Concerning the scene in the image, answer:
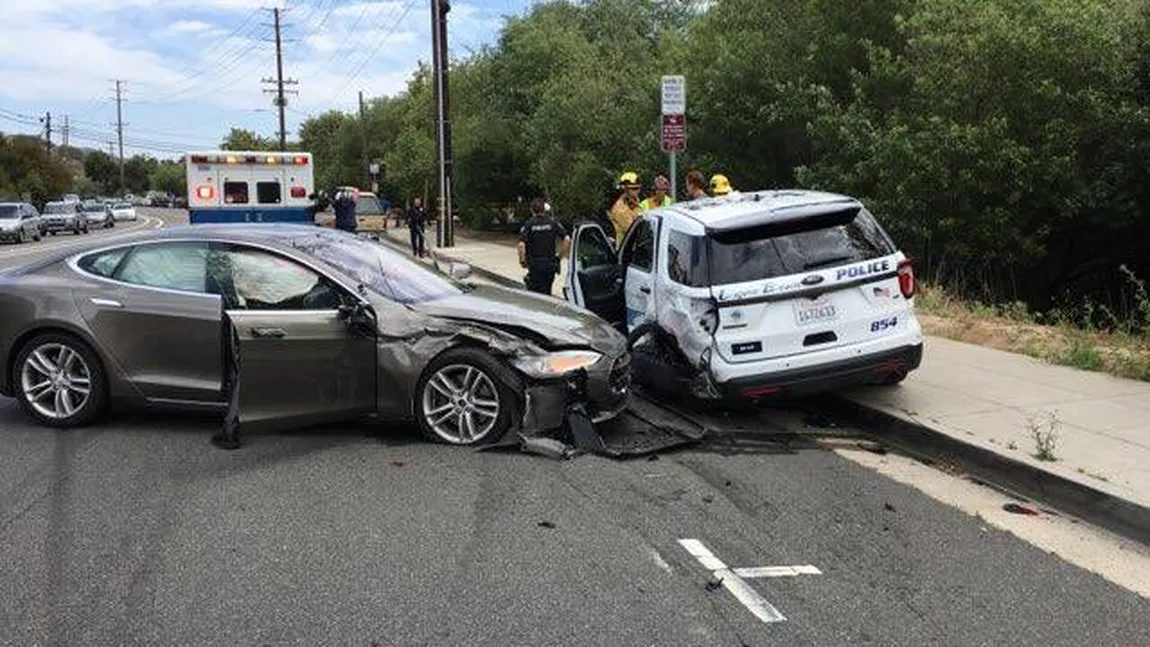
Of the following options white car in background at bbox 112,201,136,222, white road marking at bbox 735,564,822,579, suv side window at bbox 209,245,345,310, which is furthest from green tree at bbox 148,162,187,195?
white road marking at bbox 735,564,822,579

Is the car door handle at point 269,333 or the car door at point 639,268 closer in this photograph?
the car door handle at point 269,333

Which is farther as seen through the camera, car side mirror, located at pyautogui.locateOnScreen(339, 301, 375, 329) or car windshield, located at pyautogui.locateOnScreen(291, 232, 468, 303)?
car windshield, located at pyautogui.locateOnScreen(291, 232, 468, 303)

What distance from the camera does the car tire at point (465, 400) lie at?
23.3ft

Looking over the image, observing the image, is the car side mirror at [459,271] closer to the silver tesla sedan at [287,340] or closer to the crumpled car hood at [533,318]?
the silver tesla sedan at [287,340]

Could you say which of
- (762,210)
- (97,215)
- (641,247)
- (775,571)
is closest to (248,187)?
(641,247)

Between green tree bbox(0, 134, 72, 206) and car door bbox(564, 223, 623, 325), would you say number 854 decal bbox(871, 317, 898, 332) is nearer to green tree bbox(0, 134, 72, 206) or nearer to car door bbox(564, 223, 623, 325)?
car door bbox(564, 223, 623, 325)

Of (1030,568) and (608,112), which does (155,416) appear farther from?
(608,112)

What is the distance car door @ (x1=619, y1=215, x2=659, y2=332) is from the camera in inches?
347

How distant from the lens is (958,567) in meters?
5.04

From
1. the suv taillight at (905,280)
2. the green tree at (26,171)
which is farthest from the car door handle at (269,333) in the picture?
the green tree at (26,171)

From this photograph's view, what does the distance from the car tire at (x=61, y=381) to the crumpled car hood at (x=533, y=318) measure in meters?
2.43

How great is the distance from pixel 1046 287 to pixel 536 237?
10.9 metres

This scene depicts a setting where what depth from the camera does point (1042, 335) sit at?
10.7m

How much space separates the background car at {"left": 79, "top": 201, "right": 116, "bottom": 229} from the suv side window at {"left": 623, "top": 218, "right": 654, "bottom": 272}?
56042mm
